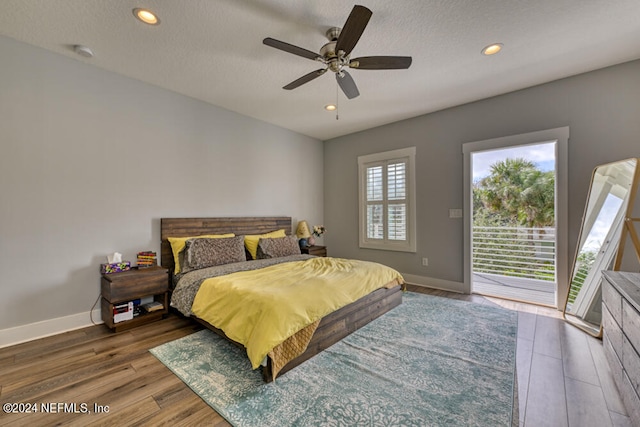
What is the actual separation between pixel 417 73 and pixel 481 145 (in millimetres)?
1552

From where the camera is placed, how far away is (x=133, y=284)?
277 centimetres

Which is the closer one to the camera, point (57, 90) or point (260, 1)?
point (260, 1)

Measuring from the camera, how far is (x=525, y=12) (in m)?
2.11

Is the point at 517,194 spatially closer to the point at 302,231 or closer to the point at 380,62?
the point at 302,231

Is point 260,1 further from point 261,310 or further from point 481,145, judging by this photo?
point 481,145

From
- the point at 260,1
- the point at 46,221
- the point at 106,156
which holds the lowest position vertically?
the point at 46,221

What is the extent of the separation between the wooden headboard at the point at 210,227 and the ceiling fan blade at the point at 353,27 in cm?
283

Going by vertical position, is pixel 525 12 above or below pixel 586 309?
above

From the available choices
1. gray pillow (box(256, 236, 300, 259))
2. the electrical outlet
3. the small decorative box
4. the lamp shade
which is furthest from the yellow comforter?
the lamp shade

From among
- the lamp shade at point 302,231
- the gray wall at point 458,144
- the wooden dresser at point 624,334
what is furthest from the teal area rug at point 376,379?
the lamp shade at point 302,231

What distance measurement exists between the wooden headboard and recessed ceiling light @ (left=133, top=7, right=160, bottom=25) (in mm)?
2128

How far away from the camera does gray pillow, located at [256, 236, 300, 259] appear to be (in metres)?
3.87

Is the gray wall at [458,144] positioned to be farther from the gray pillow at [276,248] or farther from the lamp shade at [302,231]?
the gray pillow at [276,248]

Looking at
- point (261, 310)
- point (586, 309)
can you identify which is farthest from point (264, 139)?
point (586, 309)
